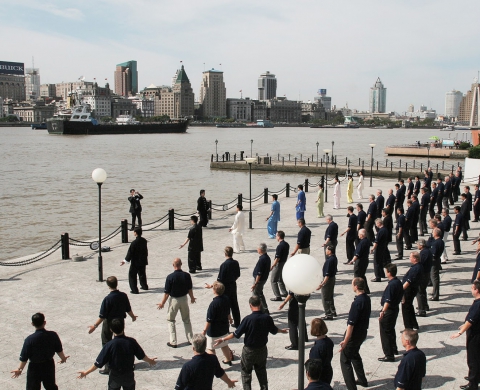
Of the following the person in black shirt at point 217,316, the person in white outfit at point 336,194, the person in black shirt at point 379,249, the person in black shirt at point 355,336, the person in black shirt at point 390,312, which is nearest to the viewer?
the person in black shirt at point 355,336

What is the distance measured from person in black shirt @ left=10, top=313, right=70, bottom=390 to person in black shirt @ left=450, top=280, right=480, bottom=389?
16.8ft

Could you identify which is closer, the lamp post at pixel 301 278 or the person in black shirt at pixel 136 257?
the lamp post at pixel 301 278

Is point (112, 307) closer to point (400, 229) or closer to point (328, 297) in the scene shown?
point (328, 297)

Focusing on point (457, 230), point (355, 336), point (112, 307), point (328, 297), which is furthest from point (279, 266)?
A: point (457, 230)

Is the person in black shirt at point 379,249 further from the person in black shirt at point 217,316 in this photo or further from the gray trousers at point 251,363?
the gray trousers at point 251,363

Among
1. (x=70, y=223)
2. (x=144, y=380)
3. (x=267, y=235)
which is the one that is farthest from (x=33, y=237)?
(x=144, y=380)

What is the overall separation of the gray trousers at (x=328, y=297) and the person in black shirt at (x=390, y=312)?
5.22ft

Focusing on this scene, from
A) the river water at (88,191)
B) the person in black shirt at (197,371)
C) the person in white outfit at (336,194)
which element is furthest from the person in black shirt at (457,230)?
the river water at (88,191)

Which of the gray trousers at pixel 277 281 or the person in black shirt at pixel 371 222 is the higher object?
the person in black shirt at pixel 371 222

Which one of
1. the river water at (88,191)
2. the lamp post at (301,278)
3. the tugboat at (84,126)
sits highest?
the tugboat at (84,126)

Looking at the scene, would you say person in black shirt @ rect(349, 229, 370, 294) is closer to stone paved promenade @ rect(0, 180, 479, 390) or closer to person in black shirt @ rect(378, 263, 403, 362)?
stone paved promenade @ rect(0, 180, 479, 390)

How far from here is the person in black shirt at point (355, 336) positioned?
6801mm

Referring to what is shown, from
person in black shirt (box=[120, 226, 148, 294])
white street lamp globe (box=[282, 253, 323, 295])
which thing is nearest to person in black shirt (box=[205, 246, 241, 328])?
person in black shirt (box=[120, 226, 148, 294])

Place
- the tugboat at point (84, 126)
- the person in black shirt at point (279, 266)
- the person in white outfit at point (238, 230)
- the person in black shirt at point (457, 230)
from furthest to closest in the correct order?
1. the tugboat at point (84, 126)
2. the person in white outfit at point (238, 230)
3. the person in black shirt at point (457, 230)
4. the person in black shirt at point (279, 266)
